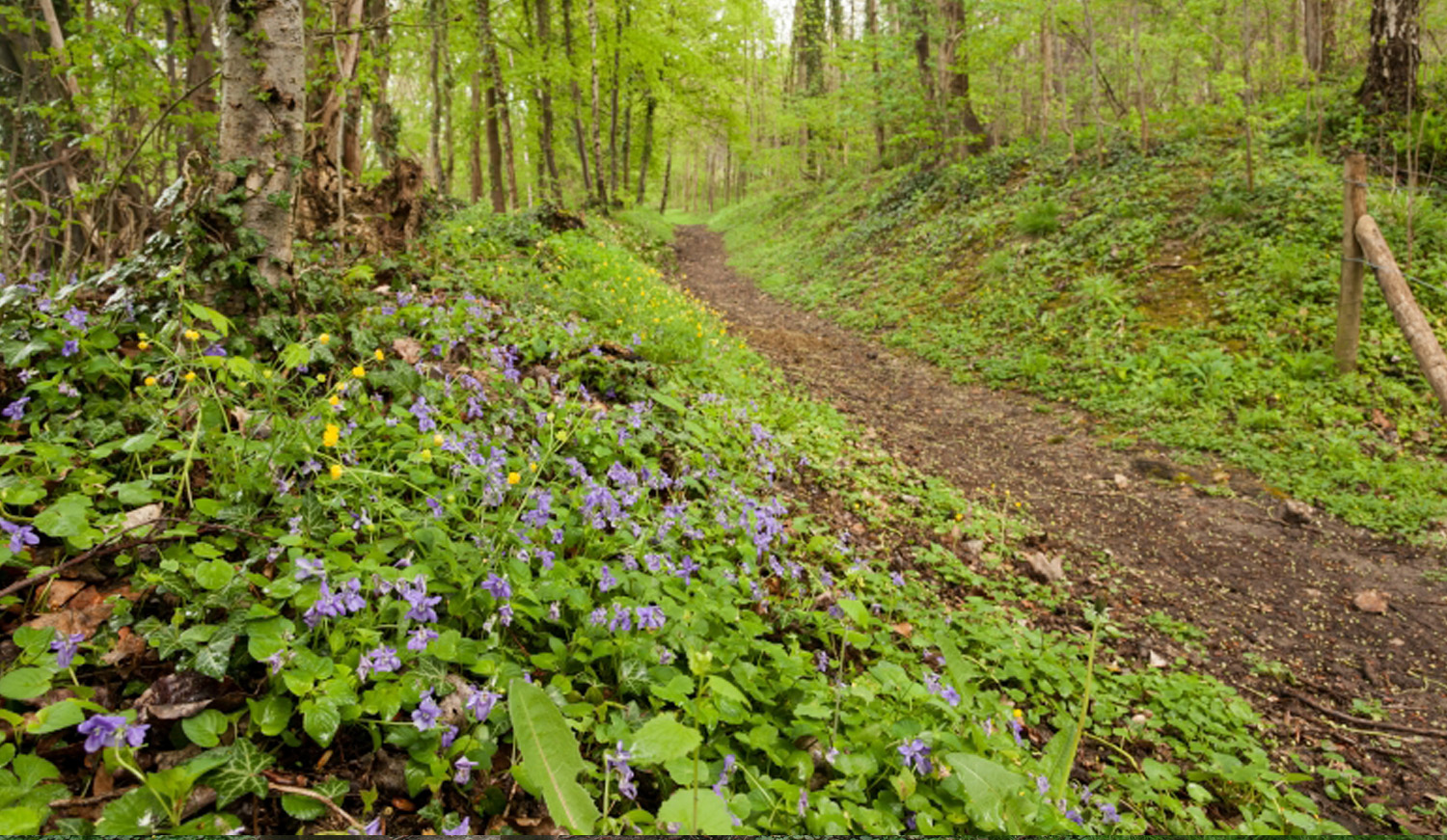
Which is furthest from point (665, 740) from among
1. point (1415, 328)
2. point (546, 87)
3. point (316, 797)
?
point (546, 87)

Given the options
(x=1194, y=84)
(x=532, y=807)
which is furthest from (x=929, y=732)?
(x=1194, y=84)

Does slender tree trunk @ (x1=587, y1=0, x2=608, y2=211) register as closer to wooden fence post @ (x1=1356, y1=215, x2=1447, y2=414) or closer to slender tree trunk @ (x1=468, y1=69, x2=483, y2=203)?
slender tree trunk @ (x1=468, y1=69, x2=483, y2=203)

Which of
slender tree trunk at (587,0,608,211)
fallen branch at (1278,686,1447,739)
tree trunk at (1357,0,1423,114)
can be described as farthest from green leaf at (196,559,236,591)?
slender tree trunk at (587,0,608,211)

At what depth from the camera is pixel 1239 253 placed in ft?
25.0

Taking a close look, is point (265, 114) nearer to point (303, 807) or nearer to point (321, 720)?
point (321, 720)

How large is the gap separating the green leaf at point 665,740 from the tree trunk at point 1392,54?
11.8m

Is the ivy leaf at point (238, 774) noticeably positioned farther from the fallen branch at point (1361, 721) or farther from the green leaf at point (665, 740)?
the fallen branch at point (1361, 721)

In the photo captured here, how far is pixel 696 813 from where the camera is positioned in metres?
1.35

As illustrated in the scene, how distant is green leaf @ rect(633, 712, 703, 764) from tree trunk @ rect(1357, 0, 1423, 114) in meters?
11.8

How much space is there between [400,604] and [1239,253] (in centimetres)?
926

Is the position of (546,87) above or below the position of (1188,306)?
above

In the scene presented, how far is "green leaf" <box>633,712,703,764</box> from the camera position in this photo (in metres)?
1.26

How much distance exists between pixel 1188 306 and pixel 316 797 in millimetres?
8787

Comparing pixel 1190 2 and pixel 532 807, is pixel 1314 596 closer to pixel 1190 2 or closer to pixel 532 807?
pixel 532 807
